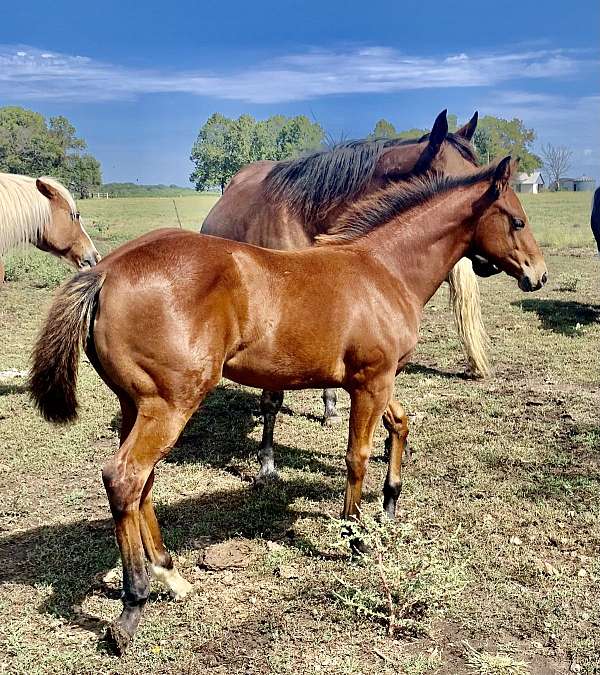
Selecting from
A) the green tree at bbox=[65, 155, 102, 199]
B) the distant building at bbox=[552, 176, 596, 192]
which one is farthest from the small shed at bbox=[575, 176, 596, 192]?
the green tree at bbox=[65, 155, 102, 199]

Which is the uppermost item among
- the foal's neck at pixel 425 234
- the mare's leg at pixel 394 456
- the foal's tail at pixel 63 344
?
the foal's neck at pixel 425 234

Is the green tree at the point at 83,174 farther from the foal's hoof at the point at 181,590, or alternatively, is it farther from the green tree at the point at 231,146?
the foal's hoof at the point at 181,590

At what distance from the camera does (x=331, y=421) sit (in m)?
5.93

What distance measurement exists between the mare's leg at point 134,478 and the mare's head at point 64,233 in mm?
4363

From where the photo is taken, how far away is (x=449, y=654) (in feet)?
9.34

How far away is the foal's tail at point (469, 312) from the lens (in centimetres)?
662

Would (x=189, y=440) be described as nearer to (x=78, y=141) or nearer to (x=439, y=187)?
(x=439, y=187)

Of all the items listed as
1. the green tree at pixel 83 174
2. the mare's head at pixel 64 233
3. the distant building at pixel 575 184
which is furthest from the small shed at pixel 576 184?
the mare's head at pixel 64 233

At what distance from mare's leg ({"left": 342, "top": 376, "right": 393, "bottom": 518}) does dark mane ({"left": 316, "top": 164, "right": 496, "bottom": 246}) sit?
0.93m

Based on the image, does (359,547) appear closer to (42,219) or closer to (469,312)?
(469,312)

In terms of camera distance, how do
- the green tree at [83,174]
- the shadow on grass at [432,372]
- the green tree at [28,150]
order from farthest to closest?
the green tree at [83,174] → the green tree at [28,150] → the shadow on grass at [432,372]

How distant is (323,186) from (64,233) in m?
3.13

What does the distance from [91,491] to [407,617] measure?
8.13ft

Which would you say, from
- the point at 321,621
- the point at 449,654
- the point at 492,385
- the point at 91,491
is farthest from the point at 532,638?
the point at 492,385
